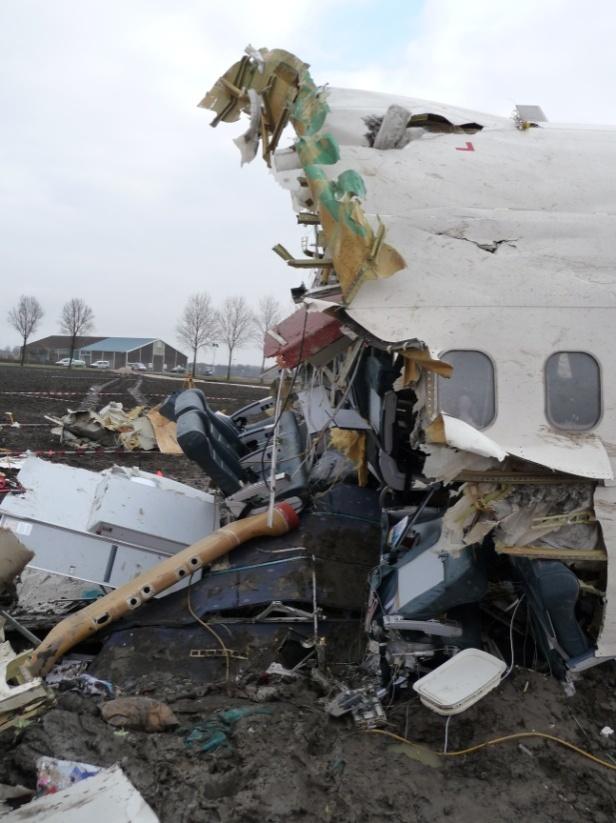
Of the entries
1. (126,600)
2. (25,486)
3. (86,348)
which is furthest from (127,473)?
(86,348)

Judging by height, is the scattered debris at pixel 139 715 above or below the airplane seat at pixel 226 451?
below

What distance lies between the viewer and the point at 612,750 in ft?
13.1

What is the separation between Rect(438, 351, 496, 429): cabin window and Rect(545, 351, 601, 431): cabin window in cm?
39

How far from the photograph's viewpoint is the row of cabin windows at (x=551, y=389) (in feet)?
13.8

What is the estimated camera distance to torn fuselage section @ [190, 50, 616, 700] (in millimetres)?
4098

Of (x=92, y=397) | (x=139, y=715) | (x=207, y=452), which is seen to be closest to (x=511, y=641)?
(x=139, y=715)

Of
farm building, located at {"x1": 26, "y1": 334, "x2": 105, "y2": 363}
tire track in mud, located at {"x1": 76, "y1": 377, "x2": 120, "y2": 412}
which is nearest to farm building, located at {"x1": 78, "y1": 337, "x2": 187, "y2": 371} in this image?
farm building, located at {"x1": 26, "y1": 334, "x2": 105, "y2": 363}

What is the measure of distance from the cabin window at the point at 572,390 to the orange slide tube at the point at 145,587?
107 inches

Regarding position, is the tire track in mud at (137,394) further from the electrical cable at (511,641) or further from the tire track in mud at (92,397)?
the electrical cable at (511,641)

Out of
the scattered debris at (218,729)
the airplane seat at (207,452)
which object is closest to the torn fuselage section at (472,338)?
the scattered debris at (218,729)

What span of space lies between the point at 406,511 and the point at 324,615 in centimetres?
119

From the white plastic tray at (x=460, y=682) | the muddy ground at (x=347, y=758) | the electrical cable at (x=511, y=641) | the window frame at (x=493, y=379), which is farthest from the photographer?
the electrical cable at (x=511, y=641)

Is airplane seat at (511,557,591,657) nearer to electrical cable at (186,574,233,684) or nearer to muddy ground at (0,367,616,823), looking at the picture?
muddy ground at (0,367,616,823)

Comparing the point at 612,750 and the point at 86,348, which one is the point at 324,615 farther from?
the point at 86,348
